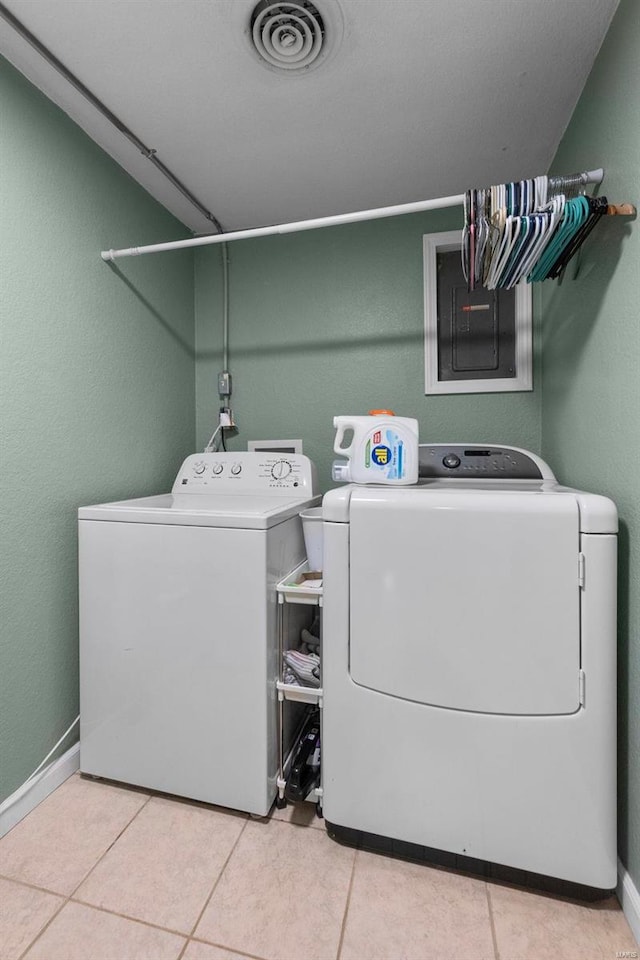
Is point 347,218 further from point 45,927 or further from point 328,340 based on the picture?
point 45,927

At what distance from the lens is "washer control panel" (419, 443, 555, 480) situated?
1534 mm

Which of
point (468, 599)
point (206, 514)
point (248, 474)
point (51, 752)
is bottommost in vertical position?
point (51, 752)

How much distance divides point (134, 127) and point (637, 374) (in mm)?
1793

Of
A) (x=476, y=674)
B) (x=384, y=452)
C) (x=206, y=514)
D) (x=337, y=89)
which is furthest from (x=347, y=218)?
(x=476, y=674)

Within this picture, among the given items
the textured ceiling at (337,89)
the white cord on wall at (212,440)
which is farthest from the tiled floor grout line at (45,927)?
the textured ceiling at (337,89)

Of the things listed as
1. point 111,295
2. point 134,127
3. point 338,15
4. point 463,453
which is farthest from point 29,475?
point 338,15

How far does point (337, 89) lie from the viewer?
1.38 metres

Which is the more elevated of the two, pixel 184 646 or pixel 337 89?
pixel 337 89

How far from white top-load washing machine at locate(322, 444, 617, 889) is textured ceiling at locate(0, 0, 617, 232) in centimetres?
112

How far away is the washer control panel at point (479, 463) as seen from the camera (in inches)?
60.4

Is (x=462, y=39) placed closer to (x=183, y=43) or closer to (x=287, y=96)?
(x=287, y=96)

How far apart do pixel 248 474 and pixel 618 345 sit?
1358mm

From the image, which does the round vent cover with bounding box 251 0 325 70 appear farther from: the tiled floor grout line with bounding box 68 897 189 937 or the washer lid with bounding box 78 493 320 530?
the tiled floor grout line with bounding box 68 897 189 937

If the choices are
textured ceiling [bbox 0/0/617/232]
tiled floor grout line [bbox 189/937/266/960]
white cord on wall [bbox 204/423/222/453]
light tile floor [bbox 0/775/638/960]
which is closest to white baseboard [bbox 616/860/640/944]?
light tile floor [bbox 0/775/638/960]
